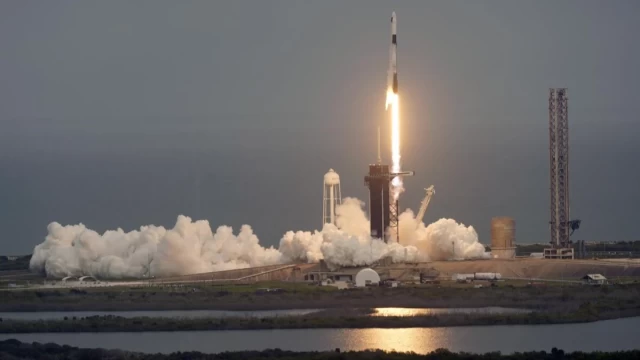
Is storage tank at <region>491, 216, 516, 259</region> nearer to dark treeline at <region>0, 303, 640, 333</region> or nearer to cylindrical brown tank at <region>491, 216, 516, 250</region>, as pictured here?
cylindrical brown tank at <region>491, 216, 516, 250</region>

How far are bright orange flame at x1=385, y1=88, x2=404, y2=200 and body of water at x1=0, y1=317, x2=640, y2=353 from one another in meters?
21.5

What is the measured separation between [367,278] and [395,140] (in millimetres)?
9645

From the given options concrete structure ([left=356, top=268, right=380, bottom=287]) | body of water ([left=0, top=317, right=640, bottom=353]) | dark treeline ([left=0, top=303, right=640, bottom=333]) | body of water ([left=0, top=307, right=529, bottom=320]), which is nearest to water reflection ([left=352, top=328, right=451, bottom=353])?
body of water ([left=0, top=317, right=640, bottom=353])

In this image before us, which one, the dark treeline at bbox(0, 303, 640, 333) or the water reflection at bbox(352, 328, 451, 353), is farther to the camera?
the dark treeline at bbox(0, 303, 640, 333)

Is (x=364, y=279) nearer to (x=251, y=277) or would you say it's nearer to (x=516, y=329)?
(x=251, y=277)

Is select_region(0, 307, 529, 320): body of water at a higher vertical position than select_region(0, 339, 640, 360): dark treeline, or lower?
higher

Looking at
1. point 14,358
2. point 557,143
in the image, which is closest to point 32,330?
point 14,358

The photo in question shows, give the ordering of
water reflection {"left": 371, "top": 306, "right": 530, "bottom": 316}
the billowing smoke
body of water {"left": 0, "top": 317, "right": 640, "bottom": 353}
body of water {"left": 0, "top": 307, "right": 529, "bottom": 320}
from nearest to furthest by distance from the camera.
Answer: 1. body of water {"left": 0, "top": 317, "right": 640, "bottom": 353}
2. water reflection {"left": 371, "top": 306, "right": 530, "bottom": 316}
3. body of water {"left": 0, "top": 307, "right": 529, "bottom": 320}
4. the billowing smoke

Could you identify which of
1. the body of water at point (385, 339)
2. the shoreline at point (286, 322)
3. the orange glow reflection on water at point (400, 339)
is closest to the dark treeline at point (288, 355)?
the body of water at point (385, 339)

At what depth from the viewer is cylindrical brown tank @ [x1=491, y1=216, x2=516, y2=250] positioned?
338 ft

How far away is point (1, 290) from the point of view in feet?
308

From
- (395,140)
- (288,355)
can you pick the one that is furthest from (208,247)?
(288,355)

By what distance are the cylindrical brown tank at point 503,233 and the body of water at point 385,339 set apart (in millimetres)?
21928

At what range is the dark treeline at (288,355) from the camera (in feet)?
227
